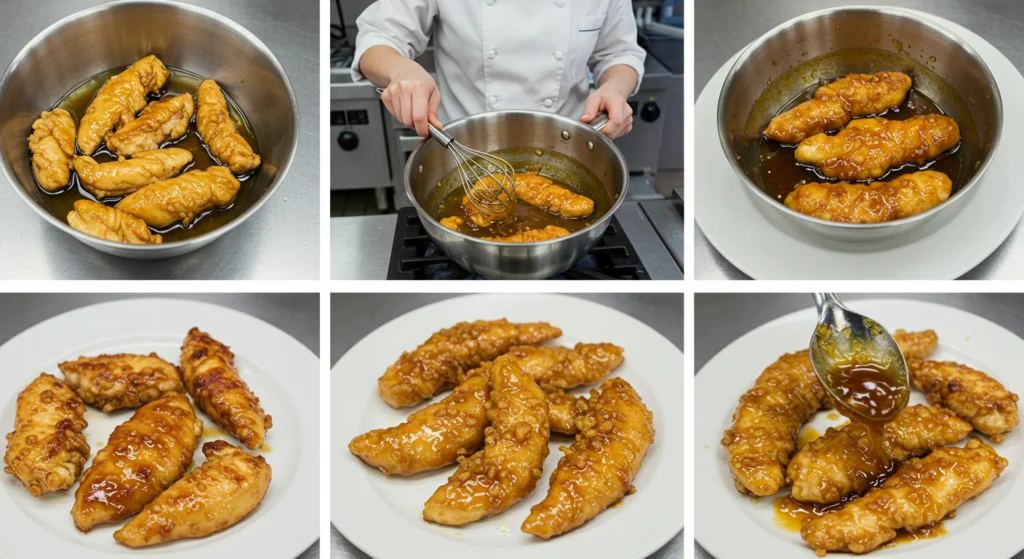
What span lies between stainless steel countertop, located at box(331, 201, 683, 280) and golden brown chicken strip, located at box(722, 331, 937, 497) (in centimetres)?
46

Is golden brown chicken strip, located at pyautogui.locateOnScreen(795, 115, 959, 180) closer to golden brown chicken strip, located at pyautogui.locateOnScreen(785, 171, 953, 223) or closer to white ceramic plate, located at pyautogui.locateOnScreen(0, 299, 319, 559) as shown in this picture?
golden brown chicken strip, located at pyautogui.locateOnScreen(785, 171, 953, 223)

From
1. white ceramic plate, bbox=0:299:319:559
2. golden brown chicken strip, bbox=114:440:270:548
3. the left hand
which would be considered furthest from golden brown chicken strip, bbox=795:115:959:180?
golden brown chicken strip, bbox=114:440:270:548

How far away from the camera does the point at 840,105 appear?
8.18 feet

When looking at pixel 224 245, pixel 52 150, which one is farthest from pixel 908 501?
pixel 52 150

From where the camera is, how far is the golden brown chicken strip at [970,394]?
2.17 m

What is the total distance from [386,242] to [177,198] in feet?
2.17

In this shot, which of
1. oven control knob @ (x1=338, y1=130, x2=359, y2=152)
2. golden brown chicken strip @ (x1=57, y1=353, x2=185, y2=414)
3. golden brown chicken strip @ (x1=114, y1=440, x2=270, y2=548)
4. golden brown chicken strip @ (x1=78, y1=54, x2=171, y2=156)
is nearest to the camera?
golden brown chicken strip @ (x1=114, y1=440, x2=270, y2=548)

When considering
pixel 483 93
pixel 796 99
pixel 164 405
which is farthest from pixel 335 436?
pixel 796 99

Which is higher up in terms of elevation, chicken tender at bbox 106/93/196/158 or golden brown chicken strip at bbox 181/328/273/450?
chicken tender at bbox 106/93/196/158

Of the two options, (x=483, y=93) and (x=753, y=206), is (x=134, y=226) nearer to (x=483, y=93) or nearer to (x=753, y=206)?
(x=483, y=93)

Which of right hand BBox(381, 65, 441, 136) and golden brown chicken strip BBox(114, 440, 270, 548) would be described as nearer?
golden brown chicken strip BBox(114, 440, 270, 548)

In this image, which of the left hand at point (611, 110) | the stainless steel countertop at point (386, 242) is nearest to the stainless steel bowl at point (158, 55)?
the stainless steel countertop at point (386, 242)

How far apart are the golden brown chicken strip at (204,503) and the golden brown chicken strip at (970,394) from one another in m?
2.05

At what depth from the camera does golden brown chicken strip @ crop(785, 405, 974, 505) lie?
6.59 feet
